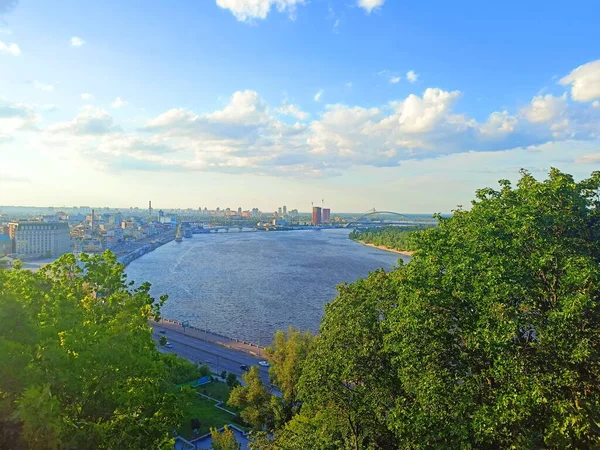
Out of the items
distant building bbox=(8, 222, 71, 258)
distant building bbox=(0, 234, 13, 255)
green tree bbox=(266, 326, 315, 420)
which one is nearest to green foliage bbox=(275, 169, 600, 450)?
green tree bbox=(266, 326, 315, 420)

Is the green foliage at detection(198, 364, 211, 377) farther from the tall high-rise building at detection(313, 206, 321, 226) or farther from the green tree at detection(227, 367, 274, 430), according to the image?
the tall high-rise building at detection(313, 206, 321, 226)

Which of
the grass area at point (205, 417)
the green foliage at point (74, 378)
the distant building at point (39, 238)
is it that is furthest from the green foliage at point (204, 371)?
the distant building at point (39, 238)

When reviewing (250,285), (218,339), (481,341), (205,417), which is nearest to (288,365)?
(205,417)

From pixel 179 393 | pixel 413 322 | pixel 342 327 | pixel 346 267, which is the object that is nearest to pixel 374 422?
pixel 342 327

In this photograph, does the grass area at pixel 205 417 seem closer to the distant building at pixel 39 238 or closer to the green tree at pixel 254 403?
the green tree at pixel 254 403

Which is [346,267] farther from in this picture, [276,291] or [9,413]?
[9,413]

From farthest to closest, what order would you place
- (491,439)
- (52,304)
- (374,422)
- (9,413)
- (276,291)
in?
(276,291)
(374,422)
(52,304)
(491,439)
(9,413)
